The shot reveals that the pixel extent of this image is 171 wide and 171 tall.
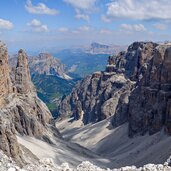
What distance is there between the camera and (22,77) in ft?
457

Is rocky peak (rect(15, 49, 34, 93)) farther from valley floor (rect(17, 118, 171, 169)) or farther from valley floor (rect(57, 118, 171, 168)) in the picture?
valley floor (rect(57, 118, 171, 168))

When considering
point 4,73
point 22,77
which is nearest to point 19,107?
point 4,73

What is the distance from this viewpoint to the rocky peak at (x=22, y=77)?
435 feet

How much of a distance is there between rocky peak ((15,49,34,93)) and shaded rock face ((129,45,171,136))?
36938mm

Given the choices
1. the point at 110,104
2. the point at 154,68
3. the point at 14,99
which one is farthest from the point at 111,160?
the point at 110,104

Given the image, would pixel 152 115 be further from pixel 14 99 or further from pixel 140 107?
pixel 14 99

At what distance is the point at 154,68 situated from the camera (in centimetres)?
13988

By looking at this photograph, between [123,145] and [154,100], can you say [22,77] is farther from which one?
[154,100]

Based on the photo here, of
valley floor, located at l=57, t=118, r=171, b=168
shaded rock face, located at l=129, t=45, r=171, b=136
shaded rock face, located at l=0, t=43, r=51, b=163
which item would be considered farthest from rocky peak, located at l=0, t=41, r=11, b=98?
shaded rock face, located at l=129, t=45, r=171, b=136

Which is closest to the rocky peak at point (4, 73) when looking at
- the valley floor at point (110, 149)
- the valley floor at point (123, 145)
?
the valley floor at point (110, 149)

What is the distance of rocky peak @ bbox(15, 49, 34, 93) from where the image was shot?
435ft

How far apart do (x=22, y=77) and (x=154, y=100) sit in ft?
148

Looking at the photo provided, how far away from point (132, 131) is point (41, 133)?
118 ft

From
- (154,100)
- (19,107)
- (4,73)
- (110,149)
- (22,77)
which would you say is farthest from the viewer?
(22,77)
